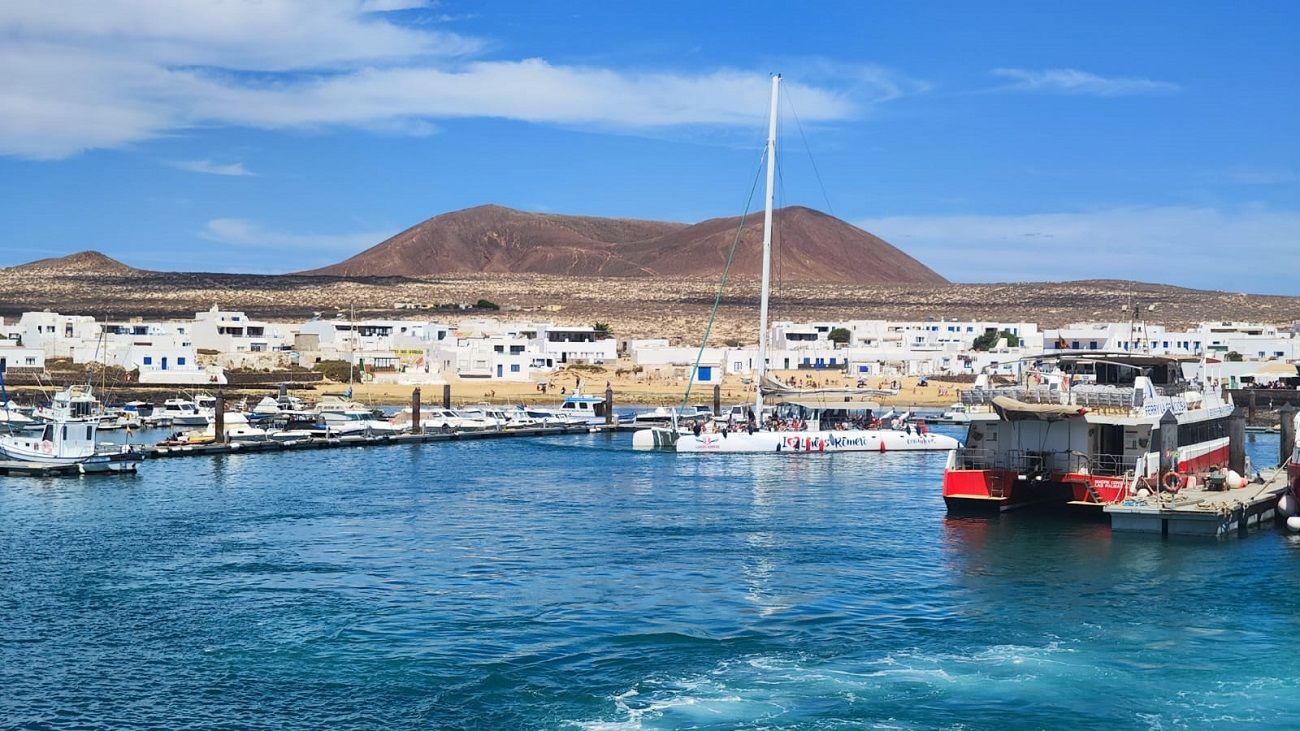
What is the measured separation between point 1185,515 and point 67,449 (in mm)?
43194

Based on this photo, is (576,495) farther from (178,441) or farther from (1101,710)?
(1101,710)

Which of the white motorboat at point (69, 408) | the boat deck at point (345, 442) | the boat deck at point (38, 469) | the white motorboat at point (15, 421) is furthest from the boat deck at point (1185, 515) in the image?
the white motorboat at point (15, 421)

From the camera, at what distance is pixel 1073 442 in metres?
44.3

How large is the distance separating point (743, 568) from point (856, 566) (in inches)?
122

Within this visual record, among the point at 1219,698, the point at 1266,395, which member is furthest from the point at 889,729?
the point at 1266,395

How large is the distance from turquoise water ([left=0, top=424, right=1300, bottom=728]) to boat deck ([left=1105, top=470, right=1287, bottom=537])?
2.18 feet

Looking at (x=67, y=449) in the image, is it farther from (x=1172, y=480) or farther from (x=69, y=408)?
(x=1172, y=480)

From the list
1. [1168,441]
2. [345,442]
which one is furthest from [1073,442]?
[345,442]

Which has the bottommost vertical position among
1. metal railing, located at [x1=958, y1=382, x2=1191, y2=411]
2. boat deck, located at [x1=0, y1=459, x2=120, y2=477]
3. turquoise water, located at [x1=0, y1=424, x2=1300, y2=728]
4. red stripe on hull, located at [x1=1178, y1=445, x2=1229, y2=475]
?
turquoise water, located at [x1=0, y1=424, x2=1300, y2=728]

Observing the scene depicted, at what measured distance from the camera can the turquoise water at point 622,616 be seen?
24.6 metres

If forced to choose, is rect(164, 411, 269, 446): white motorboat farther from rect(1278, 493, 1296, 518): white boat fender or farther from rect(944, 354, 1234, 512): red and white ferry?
rect(1278, 493, 1296, 518): white boat fender

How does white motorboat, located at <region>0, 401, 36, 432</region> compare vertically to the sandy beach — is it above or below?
below

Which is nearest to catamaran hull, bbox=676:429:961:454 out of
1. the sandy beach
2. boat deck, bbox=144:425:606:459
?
boat deck, bbox=144:425:606:459

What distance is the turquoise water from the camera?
24.6m
